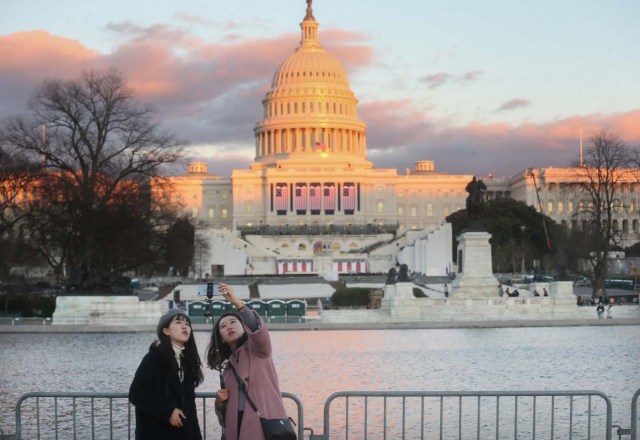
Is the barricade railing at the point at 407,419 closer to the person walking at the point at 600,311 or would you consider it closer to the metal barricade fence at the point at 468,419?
the metal barricade fence at the point at 468,419

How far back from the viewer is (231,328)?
30.7ft

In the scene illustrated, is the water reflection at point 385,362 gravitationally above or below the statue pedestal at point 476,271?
below

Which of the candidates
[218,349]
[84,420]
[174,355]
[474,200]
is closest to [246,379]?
[218,349]

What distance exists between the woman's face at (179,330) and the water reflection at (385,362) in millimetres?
6443

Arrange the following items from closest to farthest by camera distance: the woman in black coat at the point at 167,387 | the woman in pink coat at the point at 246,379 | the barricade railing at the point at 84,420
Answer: the woman in black coat at the point at 167,387 < the woman in pink coat at the point at 246,379 < the barricade railing at the point at 84,420

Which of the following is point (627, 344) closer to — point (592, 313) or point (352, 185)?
point (592, 313)

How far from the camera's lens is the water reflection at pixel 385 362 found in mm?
19969

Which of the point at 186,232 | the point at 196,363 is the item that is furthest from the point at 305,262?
the point at 196,363

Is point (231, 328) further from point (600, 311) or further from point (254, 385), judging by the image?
point (600, 311)

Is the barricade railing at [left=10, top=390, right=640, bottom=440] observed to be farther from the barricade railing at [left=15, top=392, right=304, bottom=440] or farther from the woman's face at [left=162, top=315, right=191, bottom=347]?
the woman's face at [left=162, top=315, right=191, bottom=347]

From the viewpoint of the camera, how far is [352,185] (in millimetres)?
155250

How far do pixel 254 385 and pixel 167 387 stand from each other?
0.68 metres

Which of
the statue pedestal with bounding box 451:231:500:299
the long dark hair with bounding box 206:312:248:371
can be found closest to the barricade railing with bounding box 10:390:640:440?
the long dark hair with bounding box 206:312:248:371

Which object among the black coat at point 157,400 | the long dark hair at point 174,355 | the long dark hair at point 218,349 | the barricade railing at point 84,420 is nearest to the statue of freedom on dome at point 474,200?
the barricade railing at point 84,420
